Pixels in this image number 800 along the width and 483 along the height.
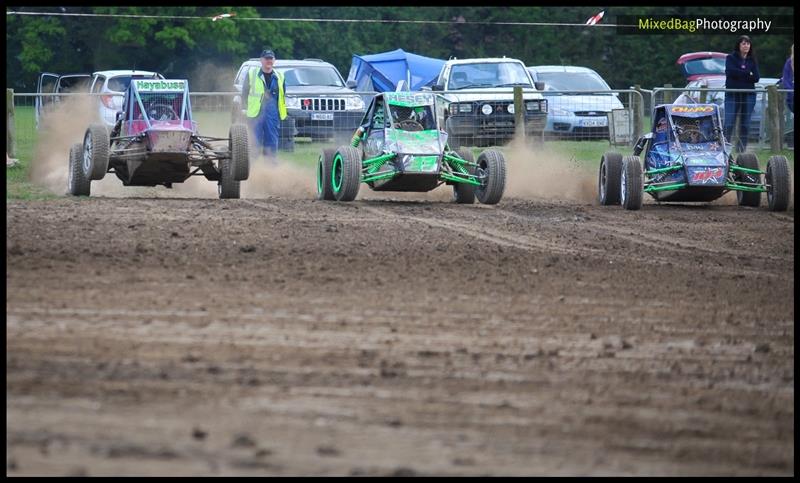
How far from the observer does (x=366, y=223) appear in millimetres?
13180

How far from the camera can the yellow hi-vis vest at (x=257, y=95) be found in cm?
1944

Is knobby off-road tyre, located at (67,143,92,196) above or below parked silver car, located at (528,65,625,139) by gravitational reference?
below

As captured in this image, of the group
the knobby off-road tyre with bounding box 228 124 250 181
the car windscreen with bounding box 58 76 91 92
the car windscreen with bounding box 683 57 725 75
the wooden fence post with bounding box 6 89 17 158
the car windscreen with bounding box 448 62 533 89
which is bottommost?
the knobby off-road tyre with bounding box 228 124 250 181

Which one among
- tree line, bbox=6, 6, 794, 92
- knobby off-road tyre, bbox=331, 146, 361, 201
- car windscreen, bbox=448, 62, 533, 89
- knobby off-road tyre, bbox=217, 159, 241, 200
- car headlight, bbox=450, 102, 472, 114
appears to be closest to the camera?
knobby off-road tyre, bbox=331, 146, 361, 201

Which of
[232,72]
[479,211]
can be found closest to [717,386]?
[479,211]

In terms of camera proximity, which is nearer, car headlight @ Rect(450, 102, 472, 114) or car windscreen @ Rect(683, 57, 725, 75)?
car headlight @ Rect(450, 102, 472, 114)

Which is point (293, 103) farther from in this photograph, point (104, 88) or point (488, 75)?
point (104, 88)

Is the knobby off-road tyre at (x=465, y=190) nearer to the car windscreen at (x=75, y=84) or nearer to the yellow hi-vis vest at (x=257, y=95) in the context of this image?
the yellow hi-vis vest at (x=257, y=95)

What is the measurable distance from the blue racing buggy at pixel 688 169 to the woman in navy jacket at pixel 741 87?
350 cm

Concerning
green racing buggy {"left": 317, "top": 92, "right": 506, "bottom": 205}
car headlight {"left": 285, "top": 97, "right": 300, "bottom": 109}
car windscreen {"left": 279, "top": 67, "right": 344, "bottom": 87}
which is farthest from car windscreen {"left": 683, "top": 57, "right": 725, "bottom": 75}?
green racing buggy {"left": 317, "top": 92, "right": 506, "bottom": 205}

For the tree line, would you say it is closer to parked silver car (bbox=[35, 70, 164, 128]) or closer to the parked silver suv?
parked silver car (bbox=[35, 70, 164, 128])

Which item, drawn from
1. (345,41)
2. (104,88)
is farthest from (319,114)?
(345,41)

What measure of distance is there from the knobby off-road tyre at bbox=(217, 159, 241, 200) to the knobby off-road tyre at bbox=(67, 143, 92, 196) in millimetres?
1637

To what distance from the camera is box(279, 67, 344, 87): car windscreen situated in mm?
25141
